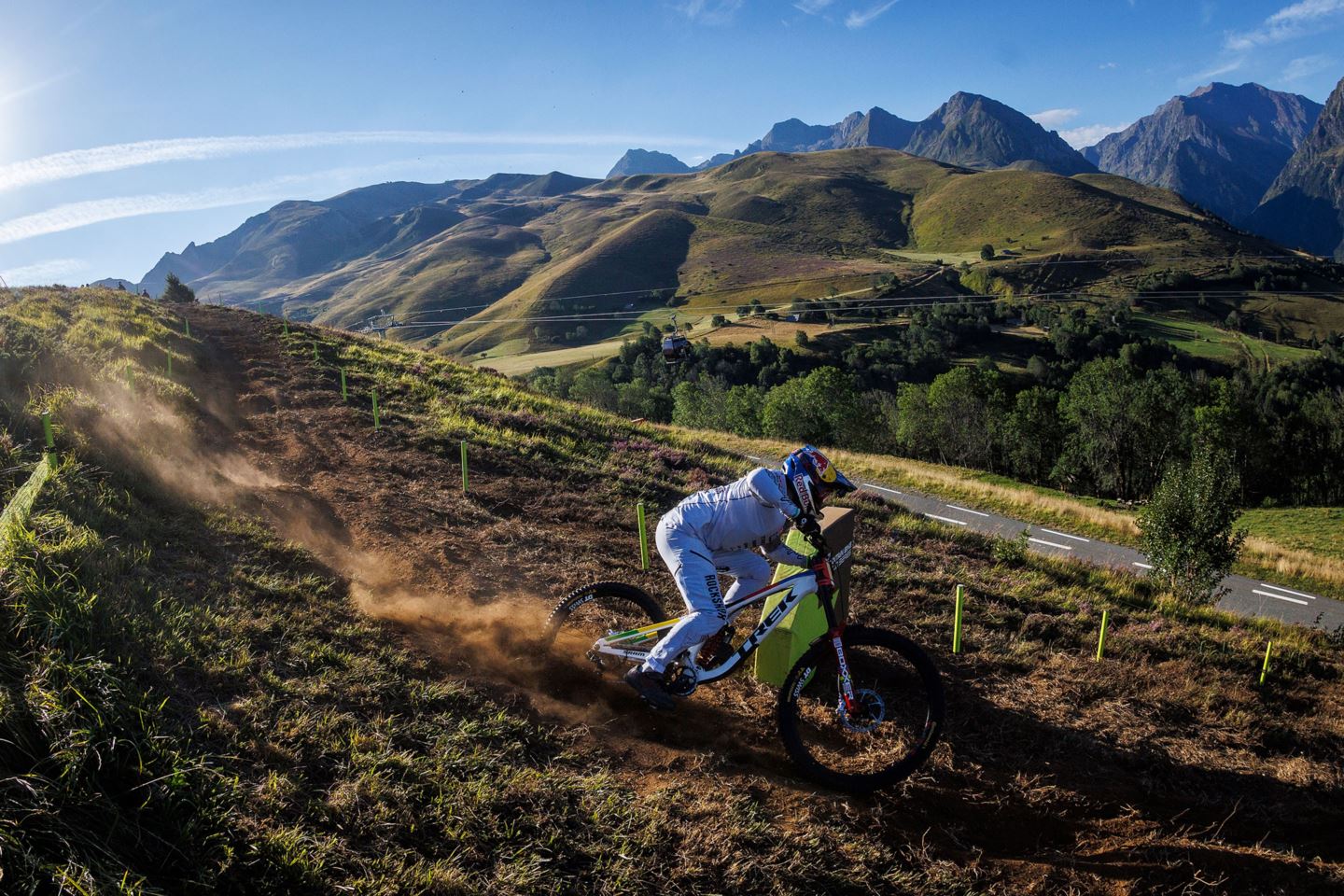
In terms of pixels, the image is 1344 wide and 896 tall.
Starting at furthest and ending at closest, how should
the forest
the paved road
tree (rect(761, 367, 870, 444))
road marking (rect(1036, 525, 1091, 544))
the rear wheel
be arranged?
tree (rect(761, 367, 870, 444)) → the forest → road marking (rect(1036, 525, 1091, 544)) → the paved road → the rear wheel

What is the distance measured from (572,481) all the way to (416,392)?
31.7ft

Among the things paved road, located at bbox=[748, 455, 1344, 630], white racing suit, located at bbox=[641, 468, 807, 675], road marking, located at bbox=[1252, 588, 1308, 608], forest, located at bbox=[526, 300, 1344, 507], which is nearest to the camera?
white racing suit, located at bbox=[641, 468, 807, 675]

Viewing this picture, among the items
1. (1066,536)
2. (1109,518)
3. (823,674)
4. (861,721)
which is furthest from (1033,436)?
(861,721)

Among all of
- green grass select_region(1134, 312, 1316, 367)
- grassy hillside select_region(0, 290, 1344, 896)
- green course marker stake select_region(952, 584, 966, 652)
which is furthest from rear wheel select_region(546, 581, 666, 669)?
green grass select_region(1134, 312, 1316, 367)

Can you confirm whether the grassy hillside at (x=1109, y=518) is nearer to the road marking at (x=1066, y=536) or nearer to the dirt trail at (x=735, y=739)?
the road marking at (x=1066, y=536)

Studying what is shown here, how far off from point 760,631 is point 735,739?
3.47 ft

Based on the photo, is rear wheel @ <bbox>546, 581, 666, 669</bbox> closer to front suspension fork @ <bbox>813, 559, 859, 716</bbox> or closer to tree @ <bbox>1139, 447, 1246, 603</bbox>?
front suspension fork @ <bbox>813, 559, 859, 716</bbox>

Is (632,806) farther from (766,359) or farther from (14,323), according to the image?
(766,359)

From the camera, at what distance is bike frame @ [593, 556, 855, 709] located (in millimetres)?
6320

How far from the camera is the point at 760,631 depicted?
22.5ft

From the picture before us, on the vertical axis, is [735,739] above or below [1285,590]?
above

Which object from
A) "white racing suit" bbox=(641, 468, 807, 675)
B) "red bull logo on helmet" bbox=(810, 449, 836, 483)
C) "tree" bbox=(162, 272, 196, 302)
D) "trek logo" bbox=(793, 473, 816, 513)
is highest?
"tree" bbox=(162, 272, 196, 302)

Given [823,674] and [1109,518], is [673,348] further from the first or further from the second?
[823,674]

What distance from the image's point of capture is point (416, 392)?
74.8 feet
